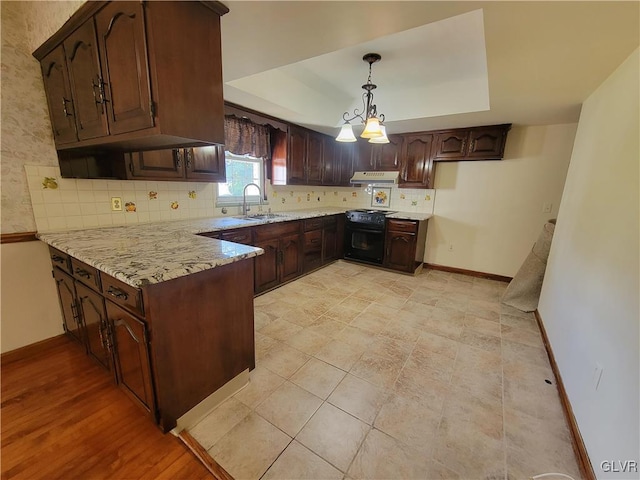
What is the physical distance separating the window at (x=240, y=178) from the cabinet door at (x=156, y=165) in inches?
27.8

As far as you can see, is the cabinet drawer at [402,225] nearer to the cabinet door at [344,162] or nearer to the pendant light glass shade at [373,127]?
the cabinet door at [344,162]

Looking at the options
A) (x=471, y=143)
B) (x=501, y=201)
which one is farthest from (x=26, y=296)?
(x=501, y=201)

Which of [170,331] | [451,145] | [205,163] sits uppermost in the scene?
[451,145]

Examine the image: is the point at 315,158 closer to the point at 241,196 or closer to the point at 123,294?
the point at 241,196

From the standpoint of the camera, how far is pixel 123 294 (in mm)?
1277

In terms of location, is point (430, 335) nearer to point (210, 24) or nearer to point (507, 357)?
point (507, 357)

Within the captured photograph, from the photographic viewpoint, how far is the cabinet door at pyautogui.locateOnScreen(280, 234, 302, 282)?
10.8 ft

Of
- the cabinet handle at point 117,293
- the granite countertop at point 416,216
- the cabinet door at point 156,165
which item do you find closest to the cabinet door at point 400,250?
the granite countertop at point 416,216

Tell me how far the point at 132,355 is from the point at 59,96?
180 centimetres

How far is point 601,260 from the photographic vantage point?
4.84 feet

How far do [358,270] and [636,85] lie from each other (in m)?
3.17

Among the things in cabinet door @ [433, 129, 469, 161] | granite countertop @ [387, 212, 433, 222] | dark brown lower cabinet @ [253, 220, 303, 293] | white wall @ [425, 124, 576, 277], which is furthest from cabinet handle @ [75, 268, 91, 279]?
white wall @ [425, 124, 576, 277]

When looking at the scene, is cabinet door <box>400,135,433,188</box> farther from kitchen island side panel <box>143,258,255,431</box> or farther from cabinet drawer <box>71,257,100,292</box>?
cabinet drawer <box>71,257,100,292</box>

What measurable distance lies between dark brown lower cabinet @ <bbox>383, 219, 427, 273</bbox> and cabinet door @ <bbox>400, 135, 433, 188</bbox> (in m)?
0.64
